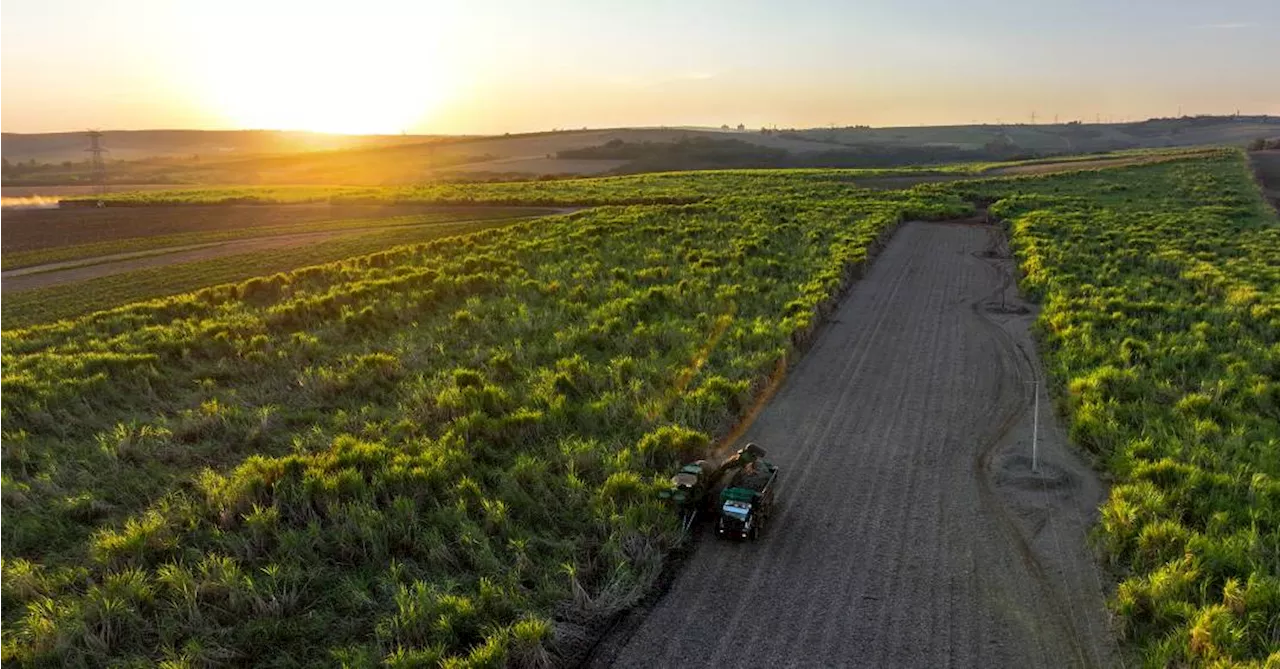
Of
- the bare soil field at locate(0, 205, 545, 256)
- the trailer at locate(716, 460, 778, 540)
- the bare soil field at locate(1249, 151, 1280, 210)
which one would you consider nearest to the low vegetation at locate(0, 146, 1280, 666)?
the trailer at locate(716, 460, 778, 540)

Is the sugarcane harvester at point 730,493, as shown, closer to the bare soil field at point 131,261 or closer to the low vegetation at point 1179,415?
the low vegetation at point 1179,415

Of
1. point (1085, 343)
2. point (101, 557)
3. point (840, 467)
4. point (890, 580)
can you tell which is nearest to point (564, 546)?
point (890, 580)

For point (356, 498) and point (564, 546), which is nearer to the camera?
point (564, 546)

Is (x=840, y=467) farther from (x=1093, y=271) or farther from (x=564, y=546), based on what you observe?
(x=1093, y=271)

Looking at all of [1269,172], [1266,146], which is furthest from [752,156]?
[1269,172]

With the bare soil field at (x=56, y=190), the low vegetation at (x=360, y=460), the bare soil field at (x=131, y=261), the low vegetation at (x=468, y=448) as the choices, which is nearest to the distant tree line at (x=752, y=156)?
the bare soil field at (x=56, y=190)

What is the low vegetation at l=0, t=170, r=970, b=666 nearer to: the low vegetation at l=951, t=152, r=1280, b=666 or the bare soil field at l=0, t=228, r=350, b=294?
the low vegetation at l=951, t=152, r=1280, b=666
